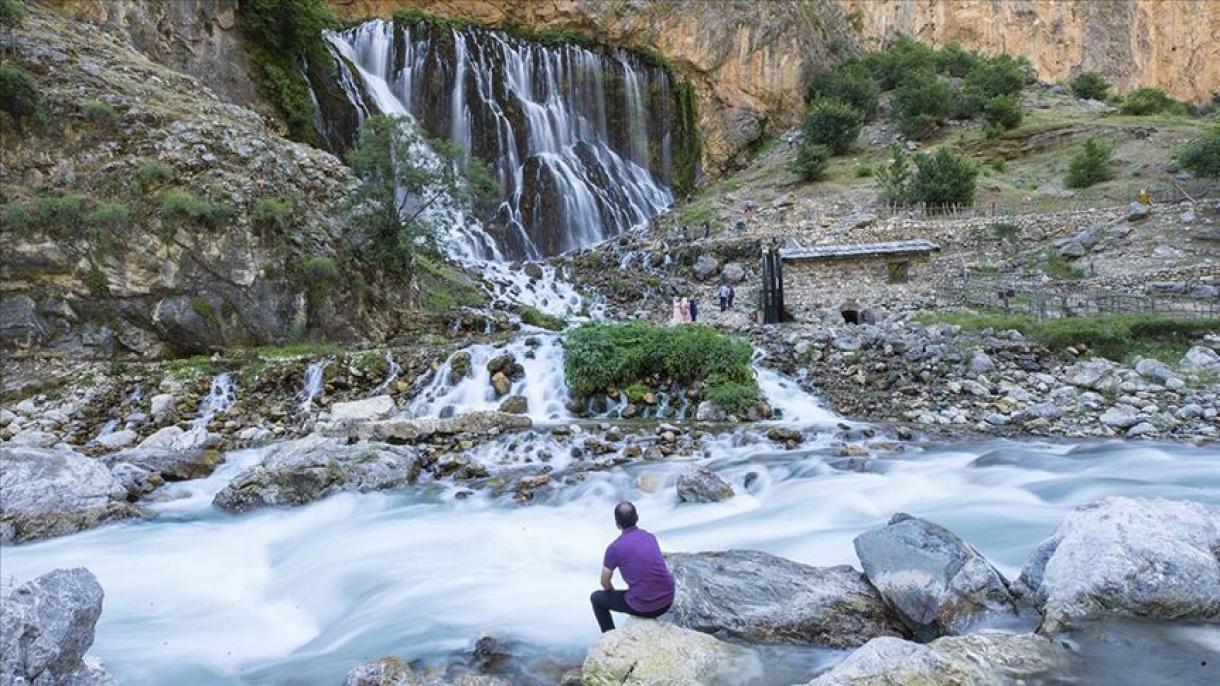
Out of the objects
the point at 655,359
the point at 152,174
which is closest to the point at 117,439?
the point at 152,174

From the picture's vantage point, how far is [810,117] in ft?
138

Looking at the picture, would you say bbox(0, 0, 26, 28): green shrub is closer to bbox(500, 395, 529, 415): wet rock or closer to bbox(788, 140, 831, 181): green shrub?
bbox(500, 395, 529, 415): wet rock

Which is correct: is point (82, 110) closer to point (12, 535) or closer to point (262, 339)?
point (262, 339)

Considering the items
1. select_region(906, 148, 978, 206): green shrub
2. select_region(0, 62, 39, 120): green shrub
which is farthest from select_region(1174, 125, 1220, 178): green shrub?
select_region(0, 62, 39, 120): green shrub

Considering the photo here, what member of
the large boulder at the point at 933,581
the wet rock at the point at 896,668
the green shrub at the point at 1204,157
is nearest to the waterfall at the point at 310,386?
the large boulder at the point at 933,581

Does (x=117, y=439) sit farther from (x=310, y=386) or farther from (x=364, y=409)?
(x=364, y=409)

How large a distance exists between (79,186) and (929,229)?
27924 mm

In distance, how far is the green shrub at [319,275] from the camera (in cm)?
1748

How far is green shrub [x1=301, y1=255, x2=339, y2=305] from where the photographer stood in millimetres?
17484

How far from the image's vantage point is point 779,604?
17.4ft

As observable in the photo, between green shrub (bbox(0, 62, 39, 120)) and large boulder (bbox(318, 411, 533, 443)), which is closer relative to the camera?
large boulder (bbox(318, 411, 533, 443))

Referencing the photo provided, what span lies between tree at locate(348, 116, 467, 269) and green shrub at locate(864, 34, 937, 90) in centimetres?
3802

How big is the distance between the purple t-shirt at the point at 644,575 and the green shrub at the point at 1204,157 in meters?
31.9

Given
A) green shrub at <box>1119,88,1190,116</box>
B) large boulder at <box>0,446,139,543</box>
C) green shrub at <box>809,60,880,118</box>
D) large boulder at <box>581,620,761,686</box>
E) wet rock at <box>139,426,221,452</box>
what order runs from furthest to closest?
1. green shrub at <box>809,60,880,118</box>
2. green shrub at <box>1119,88,1190,116</box>
3. wet rock at <box>139,426,221,452</box>
4. large boulder at <box>0,446,139,543</box>
5. large boulder at <box>581,620,761,686</box>
